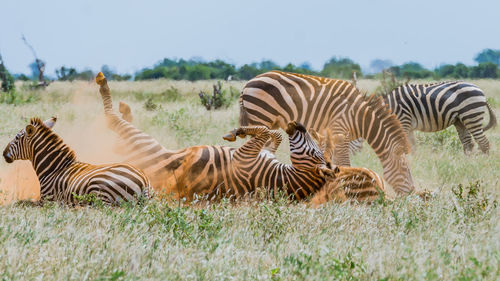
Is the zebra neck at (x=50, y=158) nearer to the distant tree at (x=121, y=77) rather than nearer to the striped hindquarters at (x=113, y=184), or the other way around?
the striped hindquarters at (x=113, y=184)

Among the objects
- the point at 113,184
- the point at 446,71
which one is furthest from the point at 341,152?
the point at 446,71

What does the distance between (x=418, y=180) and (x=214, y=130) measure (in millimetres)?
6542

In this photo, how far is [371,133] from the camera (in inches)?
344

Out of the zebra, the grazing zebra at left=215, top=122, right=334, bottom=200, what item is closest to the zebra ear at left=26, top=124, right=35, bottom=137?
the zebra

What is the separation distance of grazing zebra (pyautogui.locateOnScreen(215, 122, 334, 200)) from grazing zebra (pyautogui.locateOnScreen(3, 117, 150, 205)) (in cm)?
98

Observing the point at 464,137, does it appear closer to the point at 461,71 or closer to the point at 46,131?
the point at 46,131

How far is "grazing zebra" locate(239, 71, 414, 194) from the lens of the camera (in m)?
8.50

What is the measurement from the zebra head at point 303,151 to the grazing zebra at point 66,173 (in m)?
1.72

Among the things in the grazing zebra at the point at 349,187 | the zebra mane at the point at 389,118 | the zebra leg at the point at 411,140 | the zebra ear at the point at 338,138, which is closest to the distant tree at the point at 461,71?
the zebra leg at the point at 411,140

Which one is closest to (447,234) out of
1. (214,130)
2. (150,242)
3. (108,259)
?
(150,242)

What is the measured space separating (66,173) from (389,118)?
4411 millimetres

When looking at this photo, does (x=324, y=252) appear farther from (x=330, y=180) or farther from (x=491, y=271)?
(x=330, y=180)

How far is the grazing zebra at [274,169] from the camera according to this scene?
6734 millimetres

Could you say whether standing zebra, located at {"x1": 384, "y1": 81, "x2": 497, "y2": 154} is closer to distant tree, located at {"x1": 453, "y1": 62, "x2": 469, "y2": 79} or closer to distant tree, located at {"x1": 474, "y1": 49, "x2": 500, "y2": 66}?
distant tree, located at {"x1": 453, "y1": 62, "x2": 469, "y2": 79}
